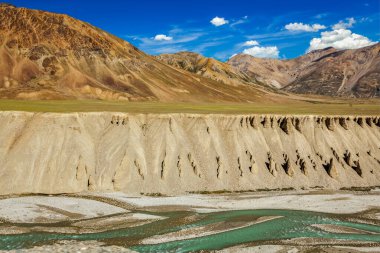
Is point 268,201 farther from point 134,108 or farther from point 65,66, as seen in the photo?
point 65,66

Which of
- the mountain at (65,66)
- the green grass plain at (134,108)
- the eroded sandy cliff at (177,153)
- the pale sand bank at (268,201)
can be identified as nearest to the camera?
the pale sand bank at (268,201)

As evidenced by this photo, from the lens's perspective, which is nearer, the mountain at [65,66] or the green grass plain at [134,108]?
the green grass plain at [134,108]

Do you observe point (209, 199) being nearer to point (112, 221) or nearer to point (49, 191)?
point (112, 221)

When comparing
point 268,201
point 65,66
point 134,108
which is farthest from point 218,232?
point 65,66

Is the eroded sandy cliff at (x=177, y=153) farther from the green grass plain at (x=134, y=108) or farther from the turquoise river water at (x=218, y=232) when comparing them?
the turquoise river water at (x=218, y=232)

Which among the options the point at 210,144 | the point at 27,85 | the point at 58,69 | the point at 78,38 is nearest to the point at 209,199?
the point at 210,144

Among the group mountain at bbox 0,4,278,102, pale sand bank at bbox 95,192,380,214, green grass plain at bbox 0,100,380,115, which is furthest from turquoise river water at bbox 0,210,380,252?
mountain at bbox 0,4,278,102

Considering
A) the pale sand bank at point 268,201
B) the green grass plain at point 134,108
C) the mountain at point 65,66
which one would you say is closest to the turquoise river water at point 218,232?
the pale sand bank at point 268,201
